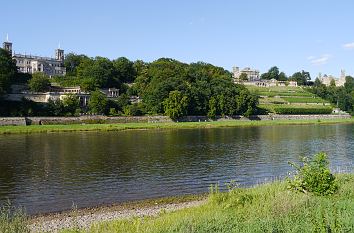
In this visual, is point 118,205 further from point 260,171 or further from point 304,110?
point 304,110

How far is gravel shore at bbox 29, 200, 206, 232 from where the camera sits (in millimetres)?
16539

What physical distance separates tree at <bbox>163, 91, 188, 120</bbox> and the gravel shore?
6605cm

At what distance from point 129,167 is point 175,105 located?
55896mm

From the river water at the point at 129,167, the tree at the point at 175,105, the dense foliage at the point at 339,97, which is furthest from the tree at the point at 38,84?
the dense foliage at the point at 339,97

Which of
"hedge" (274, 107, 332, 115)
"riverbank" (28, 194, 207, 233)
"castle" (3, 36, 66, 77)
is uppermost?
"castle" (3, 36, 66, 77)

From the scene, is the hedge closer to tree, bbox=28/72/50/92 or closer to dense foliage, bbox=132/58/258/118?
dense foliage, bbox=132/58/258/118

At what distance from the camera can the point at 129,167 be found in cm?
3209

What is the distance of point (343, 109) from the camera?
130m

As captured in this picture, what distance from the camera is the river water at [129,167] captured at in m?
23.5

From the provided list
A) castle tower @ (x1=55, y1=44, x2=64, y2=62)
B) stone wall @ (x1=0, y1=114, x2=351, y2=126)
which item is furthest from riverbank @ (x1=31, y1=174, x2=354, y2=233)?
castle tower @ (x1=55, y1=44, x2=64, y2=62)

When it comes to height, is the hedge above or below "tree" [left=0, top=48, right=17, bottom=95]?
below

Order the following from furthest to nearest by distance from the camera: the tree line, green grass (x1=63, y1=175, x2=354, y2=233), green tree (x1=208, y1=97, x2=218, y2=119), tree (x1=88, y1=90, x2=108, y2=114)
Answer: green tree (x1=208, y1=97, x2=218, y2=119)
tree (x1=88, y1=90, x2=108, y2=114)
the tree line
green grass (x1=63, y1=175, x2=354, y2=233)

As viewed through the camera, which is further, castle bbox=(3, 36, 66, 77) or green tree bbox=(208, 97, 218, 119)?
castle bbox=(3, 36, 66, 77)

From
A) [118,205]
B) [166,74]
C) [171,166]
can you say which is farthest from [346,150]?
[166,74]
